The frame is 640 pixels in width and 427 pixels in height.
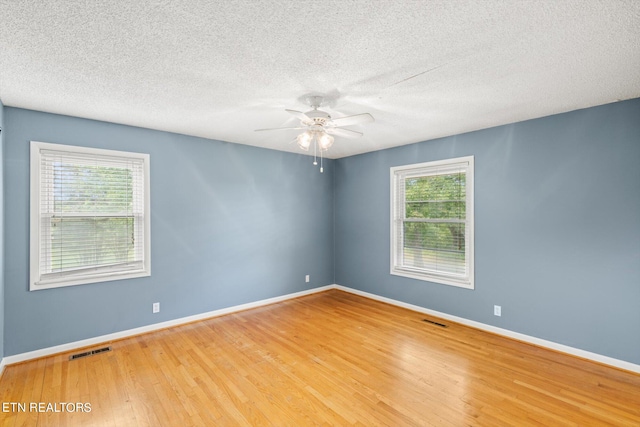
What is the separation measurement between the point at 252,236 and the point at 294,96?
8.64ft

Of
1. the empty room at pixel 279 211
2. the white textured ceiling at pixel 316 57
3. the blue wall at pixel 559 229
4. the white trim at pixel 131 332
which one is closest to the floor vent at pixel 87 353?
the empty room at pixel 279 211

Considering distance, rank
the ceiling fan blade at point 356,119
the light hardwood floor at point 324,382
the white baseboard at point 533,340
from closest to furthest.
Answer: the light hardwood floor at point 324,382 < the ceiling fan blade at point 356,119 < the white baseboard at point 533,340

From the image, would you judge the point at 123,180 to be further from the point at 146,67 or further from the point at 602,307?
the point at 602,307

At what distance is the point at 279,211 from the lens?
5.18 metres

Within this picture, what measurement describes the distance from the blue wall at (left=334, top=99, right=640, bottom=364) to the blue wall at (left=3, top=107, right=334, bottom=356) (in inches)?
84.8

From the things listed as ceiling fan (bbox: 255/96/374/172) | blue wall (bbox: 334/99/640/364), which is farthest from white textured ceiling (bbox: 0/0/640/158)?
blue wall (bbox: 334/99/640/364)

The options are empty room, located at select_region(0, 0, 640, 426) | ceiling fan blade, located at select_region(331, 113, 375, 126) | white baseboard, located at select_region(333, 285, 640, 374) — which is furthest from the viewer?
white baseboard, located at select_region(333, 285, 640, 374)

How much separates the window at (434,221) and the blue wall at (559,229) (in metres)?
0.14

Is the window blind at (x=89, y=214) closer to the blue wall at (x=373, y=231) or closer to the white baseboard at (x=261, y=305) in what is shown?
the blue wall at (x=373, y=231)

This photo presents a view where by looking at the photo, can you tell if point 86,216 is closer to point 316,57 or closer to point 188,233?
point 188,233

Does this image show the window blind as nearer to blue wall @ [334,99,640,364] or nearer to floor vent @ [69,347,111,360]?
floor vent @ [69,347,111,360]

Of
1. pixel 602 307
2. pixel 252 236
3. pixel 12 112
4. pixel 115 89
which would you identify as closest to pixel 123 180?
pixel 12 112

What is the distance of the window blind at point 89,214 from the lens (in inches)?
126

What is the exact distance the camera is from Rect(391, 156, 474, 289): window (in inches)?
163
